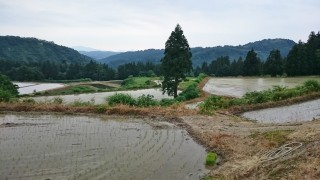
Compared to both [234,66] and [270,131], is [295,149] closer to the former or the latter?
[270,131]

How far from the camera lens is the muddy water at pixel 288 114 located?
2031 centimetres

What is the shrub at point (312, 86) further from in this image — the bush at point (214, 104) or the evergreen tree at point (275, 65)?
the evergreen tree at point (275, 65)

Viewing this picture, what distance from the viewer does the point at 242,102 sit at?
25.2 m

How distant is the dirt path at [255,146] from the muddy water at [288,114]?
2295 mm

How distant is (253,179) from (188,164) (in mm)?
2641

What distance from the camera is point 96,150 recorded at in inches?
548

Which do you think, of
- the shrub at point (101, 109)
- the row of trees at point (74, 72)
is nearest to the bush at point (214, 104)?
the shrub at point (101, 109)

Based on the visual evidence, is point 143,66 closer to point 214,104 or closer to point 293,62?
point 293,62

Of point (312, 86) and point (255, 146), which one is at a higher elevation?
point (312, 86)

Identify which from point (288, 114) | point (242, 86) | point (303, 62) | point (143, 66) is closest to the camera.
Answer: point (288, 114)

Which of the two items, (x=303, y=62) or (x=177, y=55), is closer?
(x=177, y=55)

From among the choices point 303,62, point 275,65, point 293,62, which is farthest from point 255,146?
point 275,65

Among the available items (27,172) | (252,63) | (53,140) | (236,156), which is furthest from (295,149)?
(252,63)

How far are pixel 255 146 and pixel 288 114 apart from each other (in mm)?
9147
